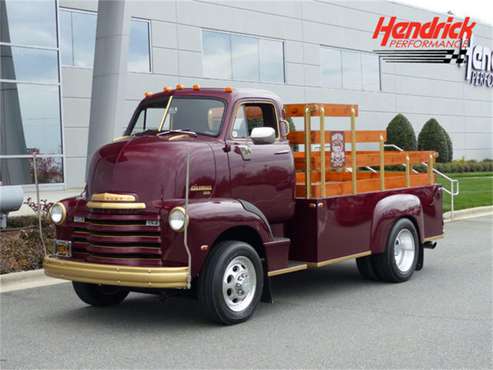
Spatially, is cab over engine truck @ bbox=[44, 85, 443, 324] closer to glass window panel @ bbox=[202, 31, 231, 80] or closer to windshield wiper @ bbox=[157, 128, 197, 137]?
windshield wiper @ bbox=[157, 128, 197, 137]

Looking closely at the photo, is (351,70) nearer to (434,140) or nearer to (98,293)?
(434,140)

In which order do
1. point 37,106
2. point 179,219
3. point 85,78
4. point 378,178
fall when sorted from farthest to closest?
point 85,78
point 37,106
point 378,178
point 179,219

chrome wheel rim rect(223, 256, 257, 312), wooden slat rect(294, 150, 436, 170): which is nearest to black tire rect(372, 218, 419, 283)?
wooden slat rect(294, 150, 436, 170)

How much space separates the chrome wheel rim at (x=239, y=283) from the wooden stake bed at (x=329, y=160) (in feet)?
5.01

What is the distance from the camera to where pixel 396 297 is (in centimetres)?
827

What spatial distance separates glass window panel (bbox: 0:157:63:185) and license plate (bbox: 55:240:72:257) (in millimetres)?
13158

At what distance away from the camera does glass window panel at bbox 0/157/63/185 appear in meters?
20.2

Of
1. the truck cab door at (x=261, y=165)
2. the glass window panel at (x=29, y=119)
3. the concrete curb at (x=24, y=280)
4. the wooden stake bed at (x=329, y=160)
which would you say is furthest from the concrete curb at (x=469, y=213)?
the glass window panel at (x=29, y=119)

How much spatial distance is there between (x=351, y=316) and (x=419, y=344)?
1.21 meters

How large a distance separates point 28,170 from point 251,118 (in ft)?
46.9

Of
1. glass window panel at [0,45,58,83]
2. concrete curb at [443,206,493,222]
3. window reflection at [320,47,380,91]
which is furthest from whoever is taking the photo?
window reflection at [320,47,380,91]

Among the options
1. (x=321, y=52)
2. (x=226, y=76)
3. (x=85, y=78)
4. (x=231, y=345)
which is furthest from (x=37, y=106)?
(x=231, y=345)

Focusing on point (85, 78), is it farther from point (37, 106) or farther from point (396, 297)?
point (396, 297)

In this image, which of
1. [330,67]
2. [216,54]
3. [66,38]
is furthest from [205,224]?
[330,67]
